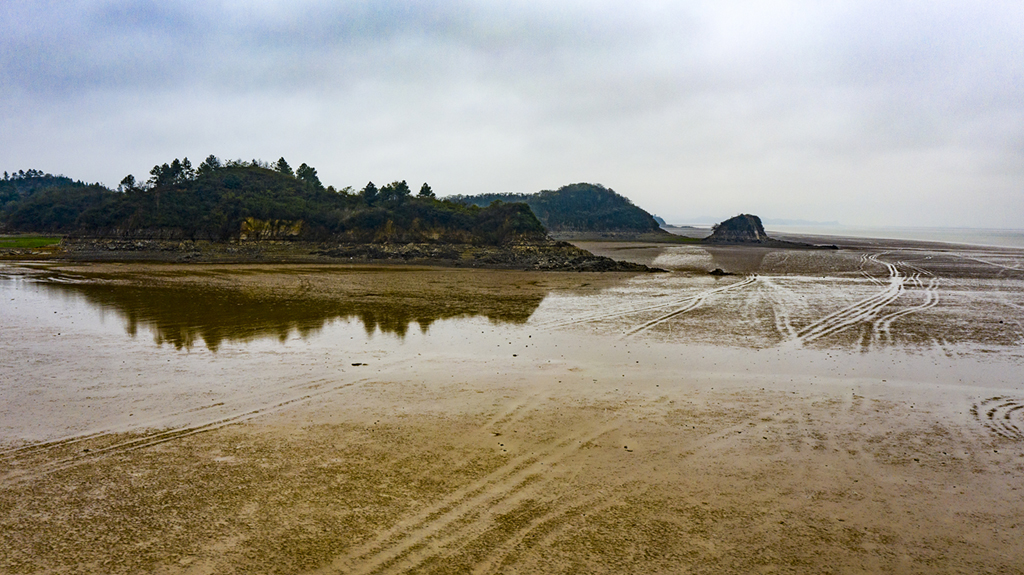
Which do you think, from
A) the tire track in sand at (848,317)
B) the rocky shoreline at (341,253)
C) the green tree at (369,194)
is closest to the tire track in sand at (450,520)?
the tire track in sand at (848,317)

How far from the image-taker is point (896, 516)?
221 inches

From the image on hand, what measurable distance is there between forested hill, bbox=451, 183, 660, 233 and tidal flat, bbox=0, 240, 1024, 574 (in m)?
110

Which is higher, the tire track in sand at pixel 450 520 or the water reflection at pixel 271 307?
the water reflection at pixel 271 307

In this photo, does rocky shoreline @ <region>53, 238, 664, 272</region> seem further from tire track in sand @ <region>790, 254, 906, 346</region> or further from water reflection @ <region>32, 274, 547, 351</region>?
tire track in sand @ <region>790, 254, 906, 346</region>

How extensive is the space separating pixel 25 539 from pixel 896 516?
28.0ft

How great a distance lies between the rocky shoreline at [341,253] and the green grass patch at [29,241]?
236cm

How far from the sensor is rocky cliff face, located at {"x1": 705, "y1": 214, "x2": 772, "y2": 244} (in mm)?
93750

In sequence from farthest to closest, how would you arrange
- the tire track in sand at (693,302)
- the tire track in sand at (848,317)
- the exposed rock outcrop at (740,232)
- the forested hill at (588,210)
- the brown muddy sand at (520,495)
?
1. the forested hill at (588,210)
2. the exposed rock outcrop at (740,232)
3. the tire track in sand at (693,302)
4. the tire track in sand at (848,317)
5. the brown muddy sand at (520,495)

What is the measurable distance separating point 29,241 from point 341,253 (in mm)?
37098

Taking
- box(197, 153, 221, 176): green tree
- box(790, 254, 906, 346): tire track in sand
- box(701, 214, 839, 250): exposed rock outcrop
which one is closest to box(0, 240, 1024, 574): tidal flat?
box(790, 254, 906, 346): tire track in sand

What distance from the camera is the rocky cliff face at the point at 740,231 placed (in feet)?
308

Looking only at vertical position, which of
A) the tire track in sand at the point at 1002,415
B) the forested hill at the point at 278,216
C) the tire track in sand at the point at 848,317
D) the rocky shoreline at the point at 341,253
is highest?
the forested hill at the point at 278,216

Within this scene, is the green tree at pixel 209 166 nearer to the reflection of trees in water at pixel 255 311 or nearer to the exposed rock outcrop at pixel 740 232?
the reflection of trees in water at pixel 255 311

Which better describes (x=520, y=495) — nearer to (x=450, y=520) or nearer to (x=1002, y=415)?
(x=450, y=520)
